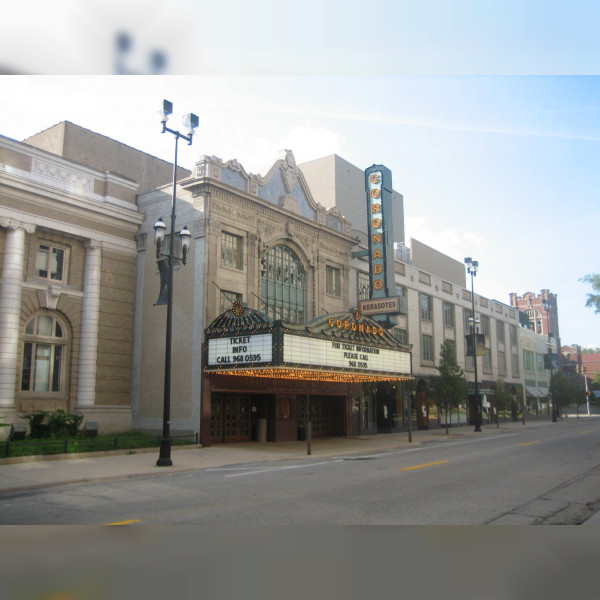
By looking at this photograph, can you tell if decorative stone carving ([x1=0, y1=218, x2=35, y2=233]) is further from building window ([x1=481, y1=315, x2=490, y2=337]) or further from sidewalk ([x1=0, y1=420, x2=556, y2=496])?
building window ([x1=481, y1=315, x2=490, y2=337])

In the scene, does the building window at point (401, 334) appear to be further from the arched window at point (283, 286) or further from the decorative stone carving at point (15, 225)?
the decorative stone carving at point (15, 225)

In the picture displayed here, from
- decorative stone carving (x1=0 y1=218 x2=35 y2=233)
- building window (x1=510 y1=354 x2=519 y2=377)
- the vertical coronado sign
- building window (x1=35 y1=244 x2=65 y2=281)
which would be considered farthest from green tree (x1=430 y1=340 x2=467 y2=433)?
building window (x1=510 y1=354 x2=519 y2=377)

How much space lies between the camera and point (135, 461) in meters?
19.9

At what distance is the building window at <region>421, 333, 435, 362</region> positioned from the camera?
46787mm

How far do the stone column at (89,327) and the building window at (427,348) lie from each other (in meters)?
26.7

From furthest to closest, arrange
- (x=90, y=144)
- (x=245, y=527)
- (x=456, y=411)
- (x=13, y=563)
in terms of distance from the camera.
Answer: (x=456, y=411)
(x=90, y=144)
(x=245, y=527)
(x=13, y=563)

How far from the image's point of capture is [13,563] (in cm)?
745

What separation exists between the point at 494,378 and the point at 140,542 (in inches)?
2208

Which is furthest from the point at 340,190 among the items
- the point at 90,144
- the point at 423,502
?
the point at 423,502

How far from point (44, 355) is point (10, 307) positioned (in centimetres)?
286

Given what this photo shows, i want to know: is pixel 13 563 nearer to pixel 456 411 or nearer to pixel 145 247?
pixel 145 247

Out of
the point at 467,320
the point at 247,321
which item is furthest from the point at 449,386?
the point at 247,321

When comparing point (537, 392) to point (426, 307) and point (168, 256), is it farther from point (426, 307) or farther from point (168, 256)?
point (168, 256)

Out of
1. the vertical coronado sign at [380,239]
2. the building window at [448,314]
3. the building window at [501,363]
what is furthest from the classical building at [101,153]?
the building window at [501,363]
